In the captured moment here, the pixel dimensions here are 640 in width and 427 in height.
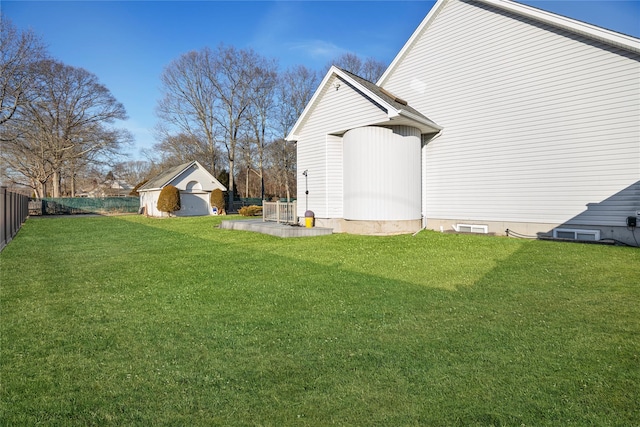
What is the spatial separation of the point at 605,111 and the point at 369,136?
705 cm

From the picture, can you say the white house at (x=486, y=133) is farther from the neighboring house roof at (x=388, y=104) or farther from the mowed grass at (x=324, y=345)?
the mowed grass at (x=324, y=345)

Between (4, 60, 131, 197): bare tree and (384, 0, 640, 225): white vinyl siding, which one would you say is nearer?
(384, 0, 640, 225): white vinyl siding

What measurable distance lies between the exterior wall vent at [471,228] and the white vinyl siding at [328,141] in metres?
4.61

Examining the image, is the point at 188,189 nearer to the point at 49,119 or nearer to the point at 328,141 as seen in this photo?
the point at 49,119

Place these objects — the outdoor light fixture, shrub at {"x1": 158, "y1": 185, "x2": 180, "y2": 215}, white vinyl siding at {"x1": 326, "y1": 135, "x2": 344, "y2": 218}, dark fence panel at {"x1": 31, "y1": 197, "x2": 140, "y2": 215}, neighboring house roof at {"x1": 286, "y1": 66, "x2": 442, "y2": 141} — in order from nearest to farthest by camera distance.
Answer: neighboring house roof at {"x1": 286, "y1": 66, "x2": 442, "y2": 141}
white vinyl siding at {"x1": 326, "y1": 135, "x2": 344, "y2": 218}
the outdoor light fixture
shrub at {"x1": 158, "y1": 185, "x2": 180, "y2": 215}
dark fence panel at {"x1": 31, "y1": 197, "x2": 140, "y2": 215}

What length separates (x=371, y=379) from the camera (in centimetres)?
296

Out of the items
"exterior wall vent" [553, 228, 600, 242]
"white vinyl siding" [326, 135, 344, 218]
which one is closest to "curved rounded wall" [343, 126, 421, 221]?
"white vinyl siding" [326, 135, 344, 218]

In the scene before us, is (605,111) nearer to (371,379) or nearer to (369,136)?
(369,136)

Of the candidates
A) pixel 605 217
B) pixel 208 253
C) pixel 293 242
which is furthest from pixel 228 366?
pixel 605 217

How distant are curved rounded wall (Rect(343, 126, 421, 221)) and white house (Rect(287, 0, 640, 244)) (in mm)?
38

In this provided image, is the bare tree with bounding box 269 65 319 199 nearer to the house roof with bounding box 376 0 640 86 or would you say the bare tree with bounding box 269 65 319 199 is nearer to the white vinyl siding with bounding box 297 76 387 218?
the white vinyl siding with bounding box 297 76 387 218

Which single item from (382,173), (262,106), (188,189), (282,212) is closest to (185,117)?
(262,106)

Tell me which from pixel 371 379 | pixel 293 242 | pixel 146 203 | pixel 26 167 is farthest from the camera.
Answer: pixel 26 167

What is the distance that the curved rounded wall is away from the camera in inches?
506
